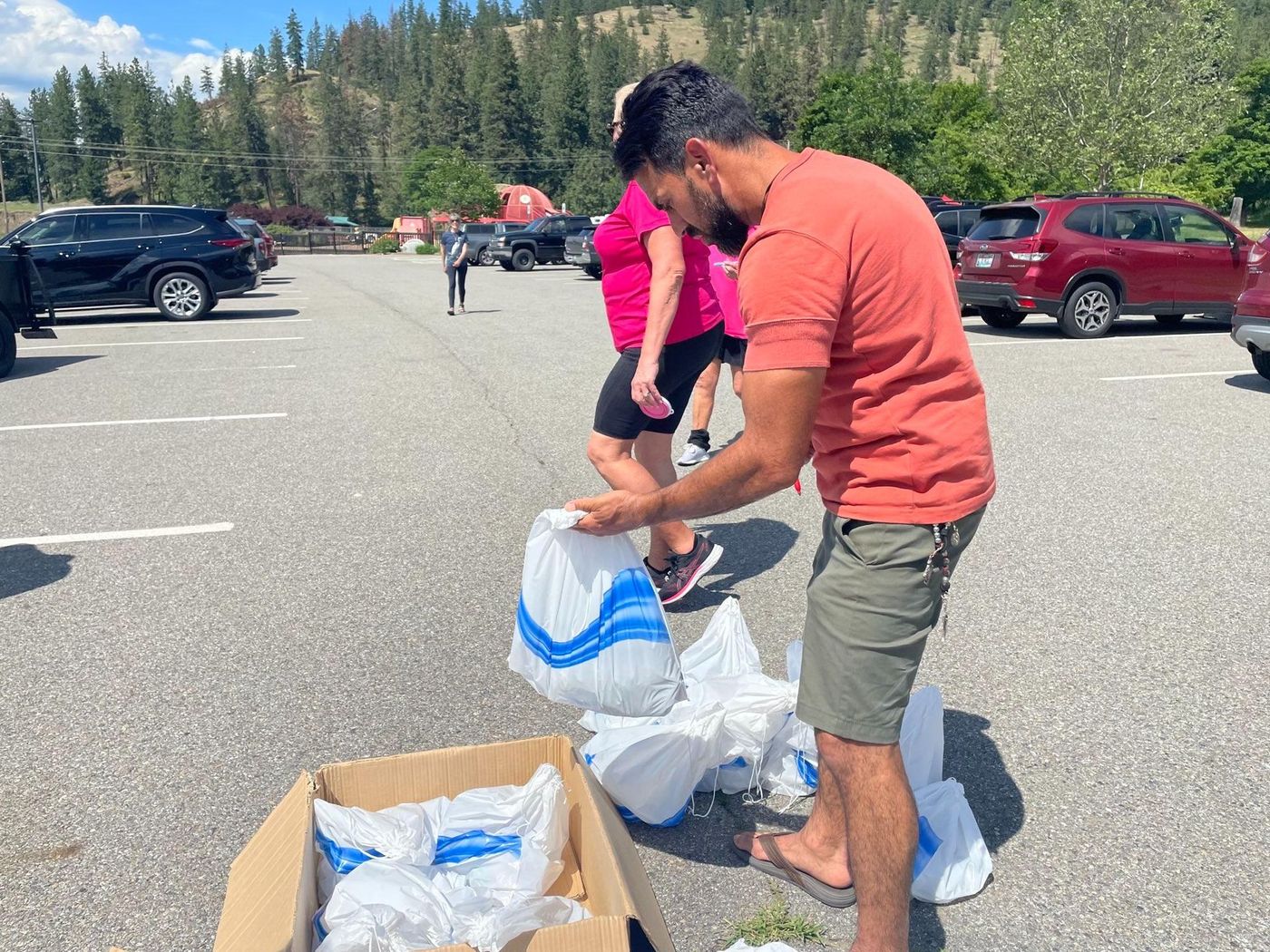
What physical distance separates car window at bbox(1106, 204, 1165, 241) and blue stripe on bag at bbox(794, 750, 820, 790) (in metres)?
11.8

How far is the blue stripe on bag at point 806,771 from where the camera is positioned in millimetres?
2975

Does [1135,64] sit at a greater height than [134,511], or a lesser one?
greater

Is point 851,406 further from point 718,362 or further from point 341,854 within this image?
point 718,362

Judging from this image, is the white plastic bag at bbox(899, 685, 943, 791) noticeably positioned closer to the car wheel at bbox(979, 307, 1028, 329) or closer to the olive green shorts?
the olive green shorts

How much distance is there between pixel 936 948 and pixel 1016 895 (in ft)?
1.01

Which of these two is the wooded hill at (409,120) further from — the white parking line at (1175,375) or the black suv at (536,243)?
the white parking line at (1175,375)

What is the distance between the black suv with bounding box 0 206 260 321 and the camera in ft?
50.1

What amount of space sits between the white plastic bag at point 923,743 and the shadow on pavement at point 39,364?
10.5 meters

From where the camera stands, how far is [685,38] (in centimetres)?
18538

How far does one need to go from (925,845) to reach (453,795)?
3.87 ft

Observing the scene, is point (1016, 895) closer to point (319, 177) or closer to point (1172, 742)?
point (1172, 742)

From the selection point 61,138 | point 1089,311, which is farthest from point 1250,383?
point 61,138

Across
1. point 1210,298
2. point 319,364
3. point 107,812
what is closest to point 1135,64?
point 1210,298

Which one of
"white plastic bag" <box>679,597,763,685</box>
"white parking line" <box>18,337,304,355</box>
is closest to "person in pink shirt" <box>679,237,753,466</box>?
"white plastic bag" <box>679,597,763,685</box>
